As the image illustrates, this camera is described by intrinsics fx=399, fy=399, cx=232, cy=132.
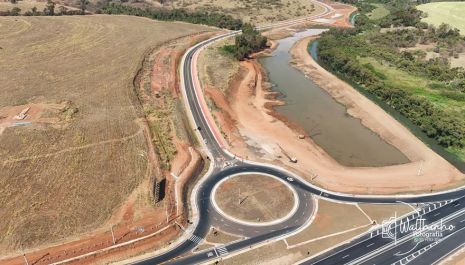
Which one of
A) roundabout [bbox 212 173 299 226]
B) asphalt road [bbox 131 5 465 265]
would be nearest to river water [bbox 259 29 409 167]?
asphalt road [bbox 131 5 465 265]

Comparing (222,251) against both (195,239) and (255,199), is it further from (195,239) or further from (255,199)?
(255,199)

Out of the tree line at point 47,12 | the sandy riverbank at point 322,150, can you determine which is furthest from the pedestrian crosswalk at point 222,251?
the tree line at point 47,12

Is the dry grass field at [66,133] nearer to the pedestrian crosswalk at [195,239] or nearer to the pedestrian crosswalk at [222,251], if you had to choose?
the pedestrian crosswalk at [195,239]

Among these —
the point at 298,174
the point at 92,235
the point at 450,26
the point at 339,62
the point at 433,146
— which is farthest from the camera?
the point at 450,26

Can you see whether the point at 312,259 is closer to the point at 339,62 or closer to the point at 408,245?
the point at 408,245

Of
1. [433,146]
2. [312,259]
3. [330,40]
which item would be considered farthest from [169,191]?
[330,40]

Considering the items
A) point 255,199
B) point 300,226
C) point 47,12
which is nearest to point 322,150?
point 255,199
